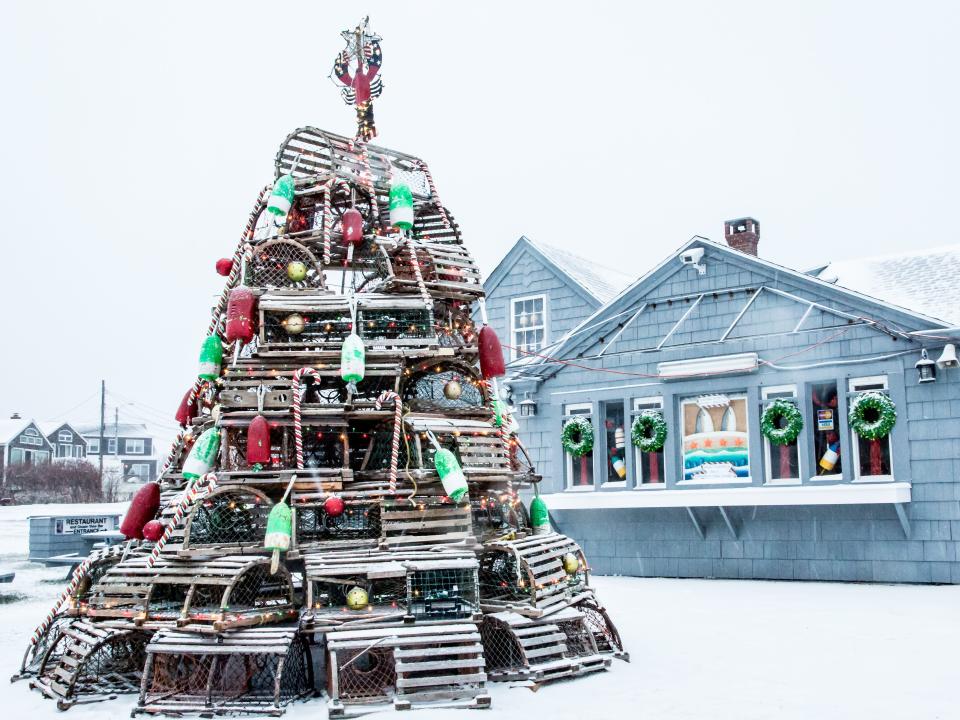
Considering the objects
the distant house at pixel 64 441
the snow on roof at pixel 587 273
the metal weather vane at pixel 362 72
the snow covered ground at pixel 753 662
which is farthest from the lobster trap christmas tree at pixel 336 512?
the distant house at pixel 64 441

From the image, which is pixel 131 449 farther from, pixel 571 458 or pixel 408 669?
pixel 408 669

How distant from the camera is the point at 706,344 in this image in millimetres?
19703

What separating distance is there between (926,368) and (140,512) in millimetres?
13708

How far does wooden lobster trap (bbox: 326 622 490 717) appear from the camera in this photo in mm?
8508

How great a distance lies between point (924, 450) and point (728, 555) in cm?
456

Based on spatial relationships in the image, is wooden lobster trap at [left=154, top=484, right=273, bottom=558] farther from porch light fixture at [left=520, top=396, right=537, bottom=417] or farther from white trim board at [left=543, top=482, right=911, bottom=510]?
porch light fixture at [left=520, top=396, right=537, bottom=417]

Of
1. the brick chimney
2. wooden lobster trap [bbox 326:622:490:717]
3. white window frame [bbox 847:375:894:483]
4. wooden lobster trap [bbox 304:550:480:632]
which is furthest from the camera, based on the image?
the brick chimney

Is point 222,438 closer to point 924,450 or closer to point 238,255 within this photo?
point 238,255

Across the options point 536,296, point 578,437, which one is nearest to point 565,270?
point 536,296

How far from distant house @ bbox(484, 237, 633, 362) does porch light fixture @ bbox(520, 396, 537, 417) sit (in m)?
1.41

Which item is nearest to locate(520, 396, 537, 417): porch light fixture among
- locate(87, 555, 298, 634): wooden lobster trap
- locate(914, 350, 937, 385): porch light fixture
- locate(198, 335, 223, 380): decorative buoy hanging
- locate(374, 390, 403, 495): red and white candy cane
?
locate(914, 350, 937, 385): porch light fixture

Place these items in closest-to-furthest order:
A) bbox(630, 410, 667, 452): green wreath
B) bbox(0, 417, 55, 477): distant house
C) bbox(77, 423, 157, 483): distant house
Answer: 1. bbox(630, 410, 667, 452): green wreath
2. bbox(0, 417, 55, 477): distant house
3. bbox(77, 423, 157, 483): distant house

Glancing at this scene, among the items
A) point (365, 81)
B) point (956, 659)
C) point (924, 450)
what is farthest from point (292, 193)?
point (924, 450)

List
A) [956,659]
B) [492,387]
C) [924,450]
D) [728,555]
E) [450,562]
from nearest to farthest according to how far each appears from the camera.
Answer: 1. [450,562]
2. [956,659]
3. [492,387]
4. [924,450]
5. [728,555]
